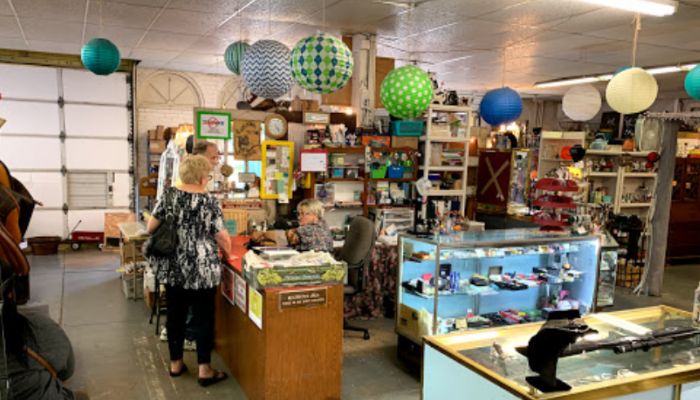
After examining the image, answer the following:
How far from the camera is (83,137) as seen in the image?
9.40m

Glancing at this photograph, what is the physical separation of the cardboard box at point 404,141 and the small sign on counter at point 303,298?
3193 millimetres

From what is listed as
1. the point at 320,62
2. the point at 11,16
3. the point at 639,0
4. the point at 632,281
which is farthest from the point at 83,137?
the point at 632,281

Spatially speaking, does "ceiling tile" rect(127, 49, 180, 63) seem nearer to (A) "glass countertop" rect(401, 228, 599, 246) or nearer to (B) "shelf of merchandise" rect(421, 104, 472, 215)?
(B) "shelf of merchandise" rect(421, 104, 472, 215)

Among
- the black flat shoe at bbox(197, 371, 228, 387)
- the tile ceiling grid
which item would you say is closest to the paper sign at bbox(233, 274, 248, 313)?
the black flat shoe at bbox(197, 371, 228, 387)

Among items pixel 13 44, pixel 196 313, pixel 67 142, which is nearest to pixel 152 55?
pixel 13 44

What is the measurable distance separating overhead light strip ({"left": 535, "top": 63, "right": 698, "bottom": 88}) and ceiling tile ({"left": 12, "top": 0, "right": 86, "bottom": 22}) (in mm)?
7911

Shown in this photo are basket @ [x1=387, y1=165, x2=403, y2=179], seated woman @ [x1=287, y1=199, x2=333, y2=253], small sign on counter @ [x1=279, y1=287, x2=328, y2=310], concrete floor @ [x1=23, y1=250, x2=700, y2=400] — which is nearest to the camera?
small sign on counter @ [x1=279, y1=287, x2=328, y2=310]

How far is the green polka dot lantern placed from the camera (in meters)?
4.66

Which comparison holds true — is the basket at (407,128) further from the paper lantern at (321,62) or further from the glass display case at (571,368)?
the glass display case at (571,368)

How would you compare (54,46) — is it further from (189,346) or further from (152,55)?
(189,346)

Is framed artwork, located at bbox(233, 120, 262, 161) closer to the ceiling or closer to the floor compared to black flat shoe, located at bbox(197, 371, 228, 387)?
closer to the ceiling

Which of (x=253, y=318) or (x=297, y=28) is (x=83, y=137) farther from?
(x=253, y=318)

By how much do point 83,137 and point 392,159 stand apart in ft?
20.9

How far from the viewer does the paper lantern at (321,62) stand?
369cm
